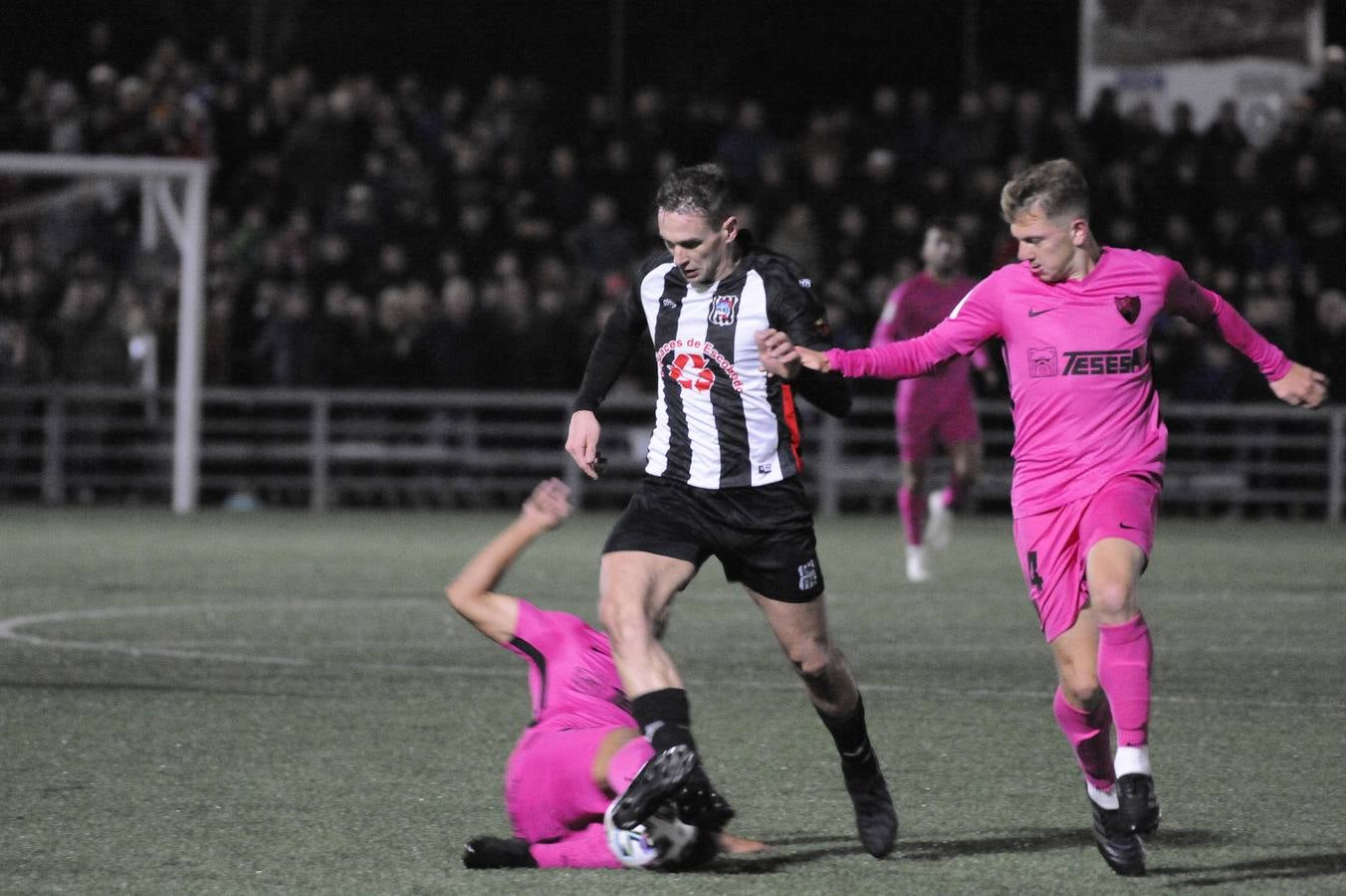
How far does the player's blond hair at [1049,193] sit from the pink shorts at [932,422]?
334 inches

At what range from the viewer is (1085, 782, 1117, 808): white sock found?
19.7 ft

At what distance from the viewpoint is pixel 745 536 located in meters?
6.42

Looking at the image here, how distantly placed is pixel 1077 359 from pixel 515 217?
55.4 feet

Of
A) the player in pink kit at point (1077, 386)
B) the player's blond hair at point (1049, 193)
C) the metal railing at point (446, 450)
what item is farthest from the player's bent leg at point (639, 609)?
the metal railing at point (446, 450)

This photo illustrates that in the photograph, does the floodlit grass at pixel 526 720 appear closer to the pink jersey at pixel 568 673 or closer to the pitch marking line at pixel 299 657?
the pitch marking line at pixel 299 657

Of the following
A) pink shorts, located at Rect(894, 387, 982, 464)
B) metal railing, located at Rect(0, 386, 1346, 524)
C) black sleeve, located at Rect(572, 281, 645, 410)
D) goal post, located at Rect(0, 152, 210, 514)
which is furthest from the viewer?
metal railing, located at Rect(0, 386, 1346, 524)

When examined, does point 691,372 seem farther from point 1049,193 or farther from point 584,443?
point 1049,193

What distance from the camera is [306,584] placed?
571 inches

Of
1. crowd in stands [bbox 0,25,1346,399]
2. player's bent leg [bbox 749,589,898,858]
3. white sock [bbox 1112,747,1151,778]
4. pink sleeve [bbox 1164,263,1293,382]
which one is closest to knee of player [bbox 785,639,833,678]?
player's bent leg [bbox 749,589,898,858]

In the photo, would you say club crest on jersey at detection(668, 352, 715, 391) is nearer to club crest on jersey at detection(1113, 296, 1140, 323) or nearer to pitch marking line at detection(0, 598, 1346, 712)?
club crest on jersey at detection(1113, 296, 1140, 323)

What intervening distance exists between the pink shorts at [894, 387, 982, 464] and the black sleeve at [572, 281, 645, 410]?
26.4 ft

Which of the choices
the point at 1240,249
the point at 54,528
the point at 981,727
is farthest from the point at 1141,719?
the point at 1240,249

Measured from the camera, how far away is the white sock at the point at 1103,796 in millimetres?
5992

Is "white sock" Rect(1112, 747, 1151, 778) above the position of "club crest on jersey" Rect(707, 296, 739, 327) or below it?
below
